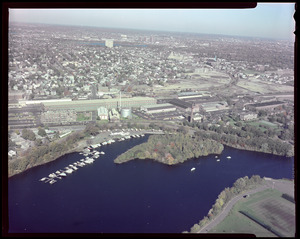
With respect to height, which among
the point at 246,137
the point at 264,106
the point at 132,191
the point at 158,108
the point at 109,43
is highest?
the point at 109,43

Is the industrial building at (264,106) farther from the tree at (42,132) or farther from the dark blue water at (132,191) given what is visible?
the tree at (42,132)

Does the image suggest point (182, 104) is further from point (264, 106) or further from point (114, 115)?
point (264, 106)

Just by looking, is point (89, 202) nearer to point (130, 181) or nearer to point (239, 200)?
point (130, 181)

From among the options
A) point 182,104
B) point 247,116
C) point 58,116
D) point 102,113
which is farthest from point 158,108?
point 58,116

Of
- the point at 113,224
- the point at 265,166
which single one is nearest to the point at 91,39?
the point at 265,166
